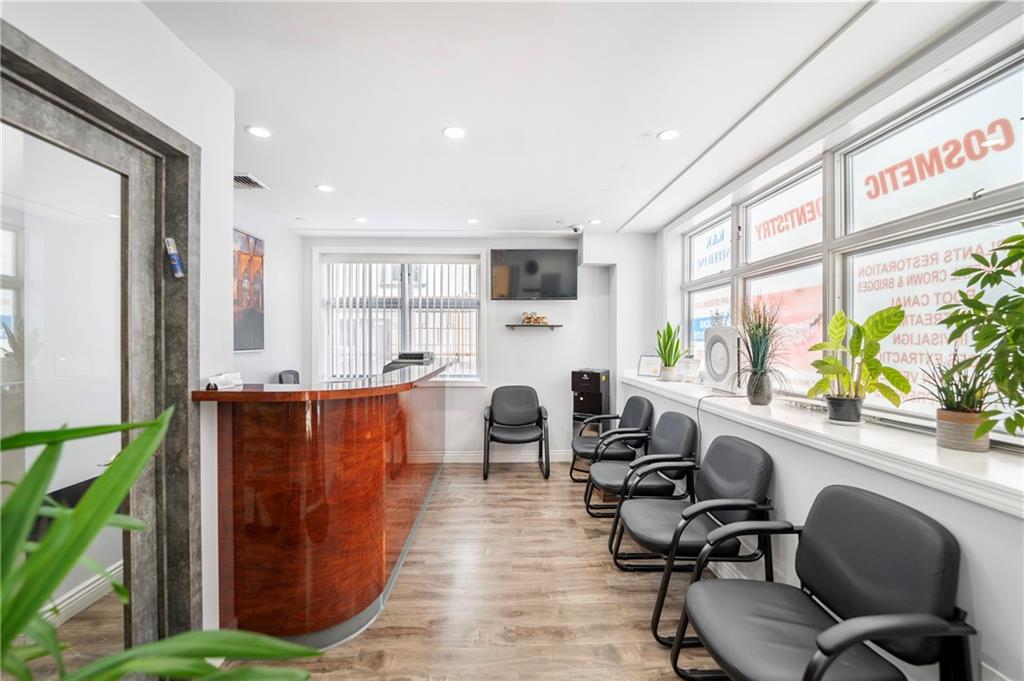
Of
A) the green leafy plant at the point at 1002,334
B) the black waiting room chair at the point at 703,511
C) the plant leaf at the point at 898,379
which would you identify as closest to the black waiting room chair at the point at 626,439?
the black waiting room chair at the point at 703,511

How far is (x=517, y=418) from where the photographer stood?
15.3 ft

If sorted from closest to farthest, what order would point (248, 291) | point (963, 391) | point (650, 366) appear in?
point (963, 391), point (248, 291), point (650, 366)

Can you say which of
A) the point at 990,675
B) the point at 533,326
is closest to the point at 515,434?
the point at 533,326

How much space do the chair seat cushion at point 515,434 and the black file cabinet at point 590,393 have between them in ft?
1.78

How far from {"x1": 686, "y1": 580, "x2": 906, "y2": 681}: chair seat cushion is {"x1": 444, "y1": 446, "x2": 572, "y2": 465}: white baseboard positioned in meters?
3.29

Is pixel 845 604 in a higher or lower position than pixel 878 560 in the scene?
lower

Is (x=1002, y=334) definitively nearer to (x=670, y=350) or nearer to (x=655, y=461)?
(x=655, y=461)

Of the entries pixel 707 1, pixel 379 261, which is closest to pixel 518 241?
pixel 379 261

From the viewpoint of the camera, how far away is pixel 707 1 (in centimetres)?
154

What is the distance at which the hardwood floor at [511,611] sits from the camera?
1.87m

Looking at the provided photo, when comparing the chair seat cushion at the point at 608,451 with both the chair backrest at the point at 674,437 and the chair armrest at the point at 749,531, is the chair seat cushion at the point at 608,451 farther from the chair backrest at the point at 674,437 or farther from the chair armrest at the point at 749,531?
the chair armrest at the point at 749,531

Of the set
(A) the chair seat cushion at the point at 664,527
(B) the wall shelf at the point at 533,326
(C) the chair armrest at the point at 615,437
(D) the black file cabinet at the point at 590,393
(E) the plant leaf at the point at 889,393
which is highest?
(B) the wall shelf at the point at 533,326

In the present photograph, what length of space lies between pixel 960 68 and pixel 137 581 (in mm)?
4005

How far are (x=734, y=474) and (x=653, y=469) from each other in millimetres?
493
